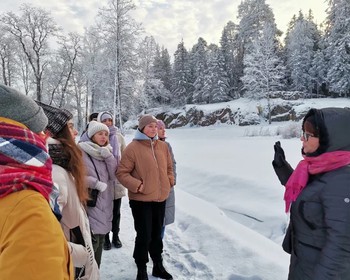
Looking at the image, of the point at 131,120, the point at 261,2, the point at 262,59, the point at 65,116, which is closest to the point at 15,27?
the point at 131,120

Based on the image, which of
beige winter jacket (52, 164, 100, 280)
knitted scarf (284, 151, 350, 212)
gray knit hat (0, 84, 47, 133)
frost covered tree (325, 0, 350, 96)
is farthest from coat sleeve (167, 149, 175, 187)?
frost covered tree (325, 0, 350, 96)

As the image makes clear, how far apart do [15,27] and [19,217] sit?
102 ft

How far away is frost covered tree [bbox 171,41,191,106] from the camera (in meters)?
48.3

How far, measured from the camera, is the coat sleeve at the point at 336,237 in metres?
1.88

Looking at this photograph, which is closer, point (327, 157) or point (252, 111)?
point (327, 157)

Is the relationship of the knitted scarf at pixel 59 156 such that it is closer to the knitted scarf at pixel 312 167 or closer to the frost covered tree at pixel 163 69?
the knitted scarf at pixel 312 167

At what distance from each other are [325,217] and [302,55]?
44.2 m

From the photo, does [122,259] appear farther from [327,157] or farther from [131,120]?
[131,120]

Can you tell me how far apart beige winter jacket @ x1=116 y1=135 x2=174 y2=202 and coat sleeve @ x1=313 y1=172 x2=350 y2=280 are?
2.06 m

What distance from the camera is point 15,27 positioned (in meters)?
27.2

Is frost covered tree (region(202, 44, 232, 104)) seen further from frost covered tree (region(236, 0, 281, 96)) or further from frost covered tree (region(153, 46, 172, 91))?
frost covered tree (region(153, 46, 172, 91))

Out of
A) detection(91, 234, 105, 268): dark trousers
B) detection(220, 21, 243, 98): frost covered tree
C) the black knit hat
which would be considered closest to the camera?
the black knit hat

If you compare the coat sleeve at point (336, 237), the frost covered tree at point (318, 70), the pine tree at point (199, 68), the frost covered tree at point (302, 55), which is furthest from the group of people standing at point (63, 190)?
the pine tree at point (199, 68)

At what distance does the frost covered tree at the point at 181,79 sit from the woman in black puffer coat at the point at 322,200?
45945 mm
